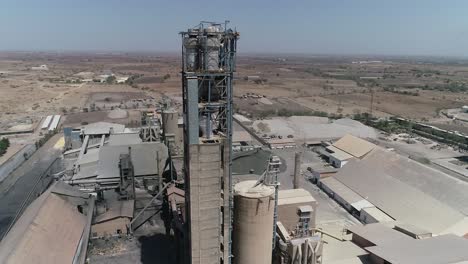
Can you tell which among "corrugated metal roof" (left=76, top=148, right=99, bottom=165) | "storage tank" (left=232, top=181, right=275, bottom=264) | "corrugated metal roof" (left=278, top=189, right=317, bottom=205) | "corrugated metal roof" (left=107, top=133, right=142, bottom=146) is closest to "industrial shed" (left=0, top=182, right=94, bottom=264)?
"corrugated metal roof" (left=76, top=148, right=99, bottom=165)

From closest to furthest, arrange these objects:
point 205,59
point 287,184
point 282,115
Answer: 1. point 205,59
2. point 287,184
3. point 282,115

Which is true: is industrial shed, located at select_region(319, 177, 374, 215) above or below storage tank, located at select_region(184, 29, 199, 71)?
below

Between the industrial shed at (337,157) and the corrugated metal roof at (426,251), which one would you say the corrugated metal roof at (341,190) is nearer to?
the industrial shed at (337,157)

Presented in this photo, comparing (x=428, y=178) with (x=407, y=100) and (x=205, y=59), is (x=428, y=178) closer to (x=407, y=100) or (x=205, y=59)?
(x=205, y=59)

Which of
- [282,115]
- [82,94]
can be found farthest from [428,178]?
[82,94]

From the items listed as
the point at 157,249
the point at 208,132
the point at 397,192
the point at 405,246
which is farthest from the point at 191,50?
the point at 397,192

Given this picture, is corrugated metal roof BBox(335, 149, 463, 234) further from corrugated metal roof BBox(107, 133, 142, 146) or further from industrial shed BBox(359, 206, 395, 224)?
corrugated metal roof BBox(107, 133, 142, 146)
